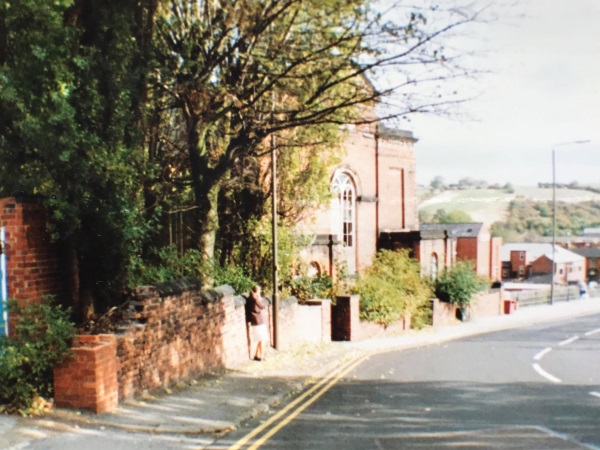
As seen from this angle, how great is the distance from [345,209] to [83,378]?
80.3 ft

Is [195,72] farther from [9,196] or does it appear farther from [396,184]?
[396,184]

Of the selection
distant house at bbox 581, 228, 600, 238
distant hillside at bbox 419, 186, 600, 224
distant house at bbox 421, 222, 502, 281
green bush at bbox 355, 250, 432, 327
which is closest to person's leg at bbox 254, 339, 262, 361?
green bush at bbox 355, 250, 432, 327

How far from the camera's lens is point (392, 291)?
23.5m

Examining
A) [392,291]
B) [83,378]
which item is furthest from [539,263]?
[83,378]

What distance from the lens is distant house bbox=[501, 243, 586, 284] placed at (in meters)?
79.4

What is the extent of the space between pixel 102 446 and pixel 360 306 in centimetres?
1639

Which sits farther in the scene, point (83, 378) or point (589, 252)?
point (589, 252)

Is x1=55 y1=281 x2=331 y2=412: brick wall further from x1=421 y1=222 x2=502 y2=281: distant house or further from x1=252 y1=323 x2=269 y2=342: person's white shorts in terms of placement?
x1=421 y1=222 x2=502 y2=281: distant house

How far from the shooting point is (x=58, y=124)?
7.26 meters

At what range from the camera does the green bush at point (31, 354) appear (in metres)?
6.92

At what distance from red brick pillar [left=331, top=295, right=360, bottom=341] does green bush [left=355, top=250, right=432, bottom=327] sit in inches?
46.6

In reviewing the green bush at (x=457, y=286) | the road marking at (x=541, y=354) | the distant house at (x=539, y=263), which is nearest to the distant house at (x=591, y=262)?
the distant house at (x=539, y=263)

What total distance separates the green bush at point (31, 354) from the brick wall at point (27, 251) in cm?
38

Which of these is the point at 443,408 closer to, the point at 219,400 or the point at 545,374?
the point at 219,400
